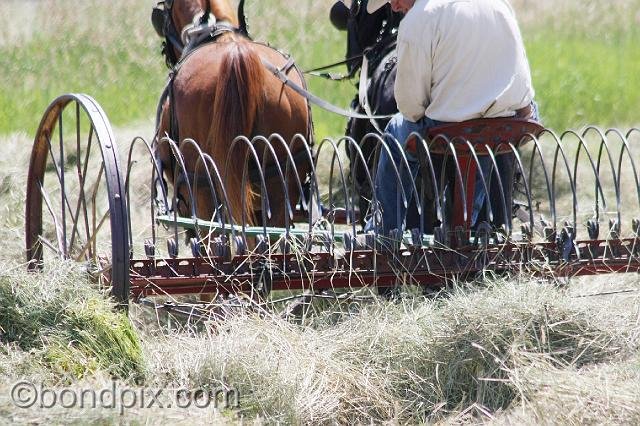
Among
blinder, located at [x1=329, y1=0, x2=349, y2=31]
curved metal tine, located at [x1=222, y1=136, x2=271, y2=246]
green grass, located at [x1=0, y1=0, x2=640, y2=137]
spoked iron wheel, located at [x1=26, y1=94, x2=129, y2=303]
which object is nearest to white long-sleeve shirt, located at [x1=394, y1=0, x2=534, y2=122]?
curved metal tine, located at [x1=222, y1=136, x2=271, y2=246]

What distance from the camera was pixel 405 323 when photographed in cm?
498

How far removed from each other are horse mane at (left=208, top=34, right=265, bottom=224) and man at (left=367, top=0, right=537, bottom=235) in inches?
41.3

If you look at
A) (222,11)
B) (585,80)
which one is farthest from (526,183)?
(585,80)

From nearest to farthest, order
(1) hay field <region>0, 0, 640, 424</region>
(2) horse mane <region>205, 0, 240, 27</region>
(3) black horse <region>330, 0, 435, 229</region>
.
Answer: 1. (1) hay field <region>0, 0, 640, 424</region>
2. (3) black horse <region>330, 0, 435, 229</region>
3. (2) horse mane <region>205, 0, 240, 27</region>

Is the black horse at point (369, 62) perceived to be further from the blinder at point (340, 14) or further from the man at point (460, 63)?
the man at point (460, 63)

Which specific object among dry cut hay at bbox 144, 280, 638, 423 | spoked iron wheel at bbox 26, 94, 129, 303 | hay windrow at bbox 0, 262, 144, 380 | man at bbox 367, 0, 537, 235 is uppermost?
man at bbox 367, 0, 537, 235

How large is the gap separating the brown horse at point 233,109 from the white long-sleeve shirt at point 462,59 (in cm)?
112

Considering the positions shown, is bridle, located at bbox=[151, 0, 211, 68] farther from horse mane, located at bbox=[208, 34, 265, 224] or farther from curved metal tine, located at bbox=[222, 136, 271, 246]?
curved metal tine, located at bbox=[222, 136, 271, 246]

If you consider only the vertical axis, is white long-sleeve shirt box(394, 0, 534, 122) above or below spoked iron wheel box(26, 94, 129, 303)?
above

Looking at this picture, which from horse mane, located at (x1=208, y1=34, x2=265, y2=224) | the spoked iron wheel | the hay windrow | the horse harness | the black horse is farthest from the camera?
the black horse

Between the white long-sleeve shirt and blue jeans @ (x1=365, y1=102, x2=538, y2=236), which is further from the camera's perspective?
blue jeans @ (x1=365, y1=102, x2=538, y2=236)

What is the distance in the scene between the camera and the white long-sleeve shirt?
5.35m

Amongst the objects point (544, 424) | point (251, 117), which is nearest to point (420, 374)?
point (544, 424)

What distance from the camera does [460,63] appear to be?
5402mm
